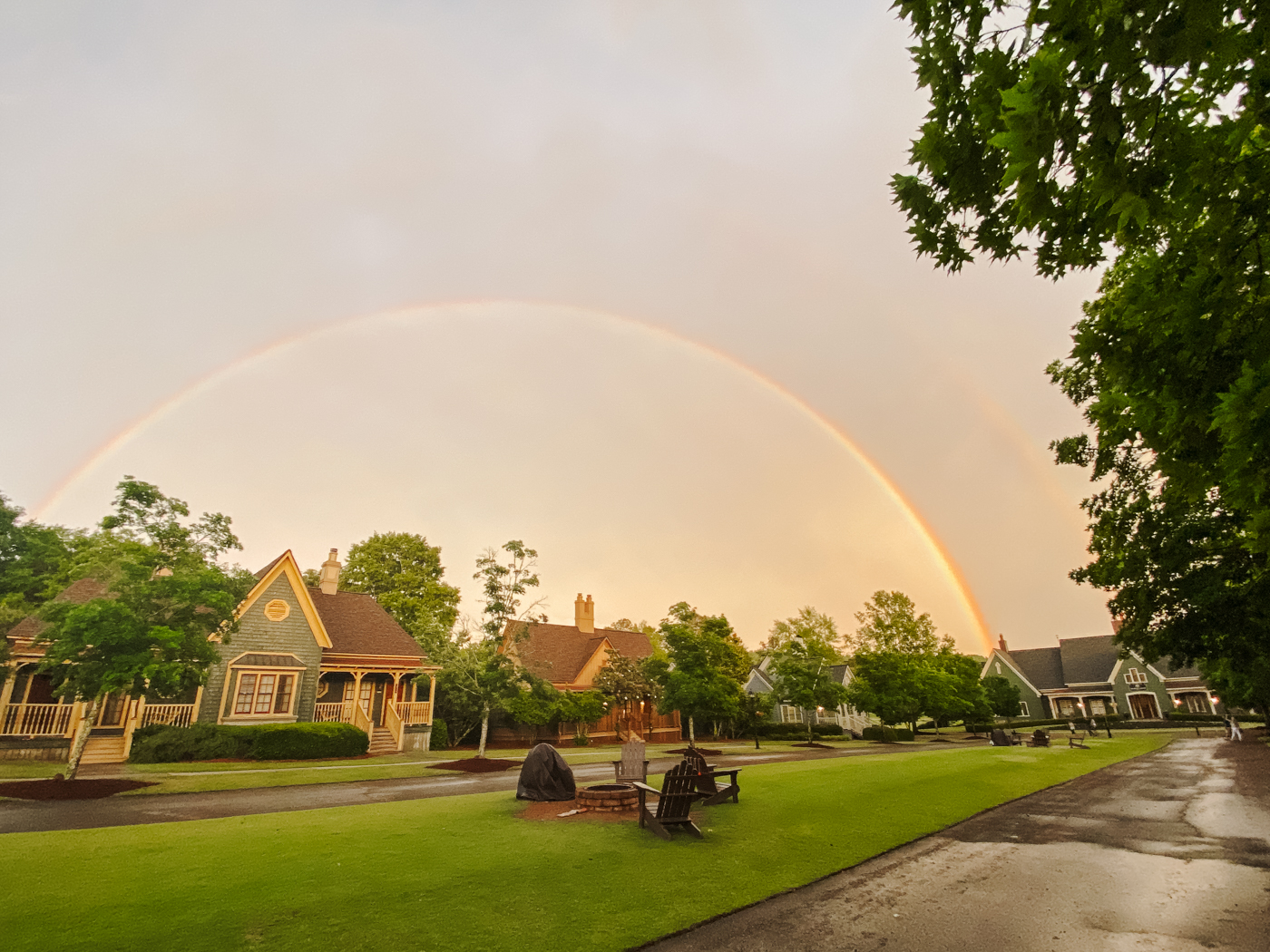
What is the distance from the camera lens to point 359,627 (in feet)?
116

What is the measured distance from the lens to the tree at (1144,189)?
346 cm

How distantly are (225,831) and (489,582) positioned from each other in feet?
49.2

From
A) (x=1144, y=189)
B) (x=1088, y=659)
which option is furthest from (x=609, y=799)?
(x=1088, y=659)

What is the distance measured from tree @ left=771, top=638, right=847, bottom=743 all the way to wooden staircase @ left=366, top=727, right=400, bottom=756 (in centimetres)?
2281

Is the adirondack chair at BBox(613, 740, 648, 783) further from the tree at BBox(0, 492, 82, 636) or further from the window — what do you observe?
the tree at BBox(0, 492, 82, 636)

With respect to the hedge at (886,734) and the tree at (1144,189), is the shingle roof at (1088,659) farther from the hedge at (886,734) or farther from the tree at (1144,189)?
the tree at (1144,189)

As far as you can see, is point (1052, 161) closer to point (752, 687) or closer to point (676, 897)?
point (676, 897)

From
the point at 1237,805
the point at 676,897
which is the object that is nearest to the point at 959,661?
the point at 1237,805

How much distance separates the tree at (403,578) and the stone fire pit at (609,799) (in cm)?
4331

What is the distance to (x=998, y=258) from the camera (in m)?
6.23

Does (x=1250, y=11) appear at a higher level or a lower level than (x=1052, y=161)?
higher

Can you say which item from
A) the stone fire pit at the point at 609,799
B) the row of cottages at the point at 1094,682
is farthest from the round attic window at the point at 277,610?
the row of cottages at the point at 1094,682

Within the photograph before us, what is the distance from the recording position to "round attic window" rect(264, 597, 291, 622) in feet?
99.8

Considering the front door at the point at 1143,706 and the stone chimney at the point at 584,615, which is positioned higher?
the stone chimney at the point at 584,615
